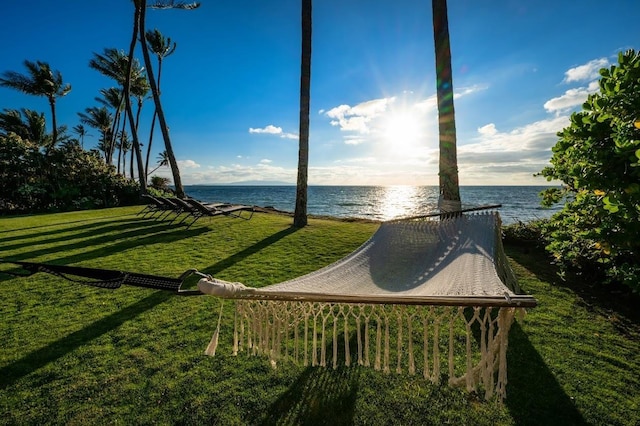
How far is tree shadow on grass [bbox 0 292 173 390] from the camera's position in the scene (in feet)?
7.82

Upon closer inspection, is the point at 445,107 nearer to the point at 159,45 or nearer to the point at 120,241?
the point at 120,241

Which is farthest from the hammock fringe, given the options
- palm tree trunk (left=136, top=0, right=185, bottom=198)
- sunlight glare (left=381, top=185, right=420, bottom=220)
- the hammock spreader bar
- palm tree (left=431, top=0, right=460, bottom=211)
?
palm tree trunk (left=136, top=0, right=185, bottom=198)

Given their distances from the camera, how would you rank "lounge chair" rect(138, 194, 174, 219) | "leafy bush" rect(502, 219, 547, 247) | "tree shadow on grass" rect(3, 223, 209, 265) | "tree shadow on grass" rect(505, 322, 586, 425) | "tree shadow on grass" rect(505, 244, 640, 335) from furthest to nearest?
→ "lounge chair" rect(138, 194, 174, 219) < "leafy bush" rect(502, 219, 547, 247) < "tree shadow on grass" rect(3, 223, 209, 265) < "tree shadow on grass" rect(505, 244, 640, 335) < "tree shadow on grass" rect(505, 322, 586, 425)

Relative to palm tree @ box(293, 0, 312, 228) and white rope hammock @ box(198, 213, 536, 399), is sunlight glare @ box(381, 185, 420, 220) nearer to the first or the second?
palm tree @ box(293, 0, 312, 228)

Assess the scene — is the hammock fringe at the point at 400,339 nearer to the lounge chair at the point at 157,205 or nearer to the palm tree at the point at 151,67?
the lounge chair at the point at 157,205

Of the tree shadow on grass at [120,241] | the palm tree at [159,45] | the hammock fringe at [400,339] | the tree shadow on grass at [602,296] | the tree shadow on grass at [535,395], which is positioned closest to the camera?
the hammock fringe at [400,339]

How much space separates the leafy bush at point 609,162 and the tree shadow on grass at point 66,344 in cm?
431

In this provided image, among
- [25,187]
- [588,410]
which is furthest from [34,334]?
[25,187]

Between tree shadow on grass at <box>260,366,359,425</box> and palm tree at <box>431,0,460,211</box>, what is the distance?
130 inches

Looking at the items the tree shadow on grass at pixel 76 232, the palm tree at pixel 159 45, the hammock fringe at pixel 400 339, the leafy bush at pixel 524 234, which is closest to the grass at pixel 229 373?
the hammock fringe at pixel 400 339

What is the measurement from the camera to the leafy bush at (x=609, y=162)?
1679 mm

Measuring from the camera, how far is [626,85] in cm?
175

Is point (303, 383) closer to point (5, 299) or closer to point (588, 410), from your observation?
point (588, 410)

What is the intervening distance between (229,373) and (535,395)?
2.36 m
